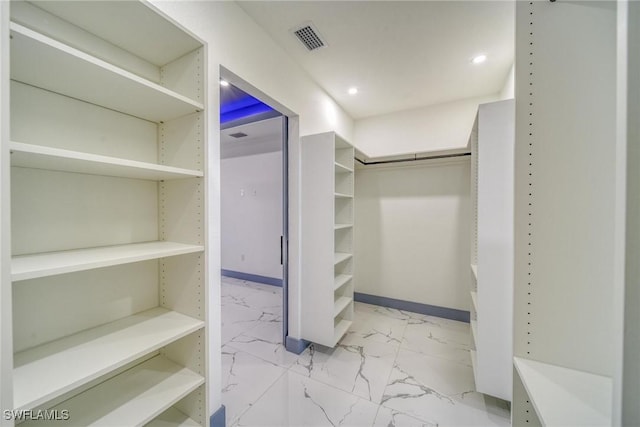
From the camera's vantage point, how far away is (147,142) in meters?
1.17

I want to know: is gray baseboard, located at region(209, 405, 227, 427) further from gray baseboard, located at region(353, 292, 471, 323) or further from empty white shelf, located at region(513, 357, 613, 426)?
gray baseboard, located at region(353, 292, 471, 323)

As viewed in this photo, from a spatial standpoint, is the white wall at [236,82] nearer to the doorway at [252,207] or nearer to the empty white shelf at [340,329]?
the empty white shelf at [340,329]

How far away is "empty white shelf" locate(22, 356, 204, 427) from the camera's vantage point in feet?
2.79

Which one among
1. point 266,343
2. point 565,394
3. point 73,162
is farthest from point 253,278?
point 565,394

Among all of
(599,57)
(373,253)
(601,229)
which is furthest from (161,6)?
(373,253)

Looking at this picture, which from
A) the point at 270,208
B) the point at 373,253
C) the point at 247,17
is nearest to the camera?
the point at 247,17

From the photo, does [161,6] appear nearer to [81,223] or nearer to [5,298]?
[81,223]

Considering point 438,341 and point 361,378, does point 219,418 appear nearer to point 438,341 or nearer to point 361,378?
point 361,378

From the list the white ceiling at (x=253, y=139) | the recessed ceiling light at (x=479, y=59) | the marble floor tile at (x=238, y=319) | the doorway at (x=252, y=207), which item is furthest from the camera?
the doorway at (x=252, y=207)

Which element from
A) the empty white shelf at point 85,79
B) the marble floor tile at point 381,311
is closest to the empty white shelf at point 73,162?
the empty white shelf at point 85,79

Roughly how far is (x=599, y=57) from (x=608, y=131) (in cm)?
22

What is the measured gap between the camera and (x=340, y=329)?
2381 millimetres

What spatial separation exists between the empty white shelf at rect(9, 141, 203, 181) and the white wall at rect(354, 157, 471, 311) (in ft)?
8.89

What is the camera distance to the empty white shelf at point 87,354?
671 mm
